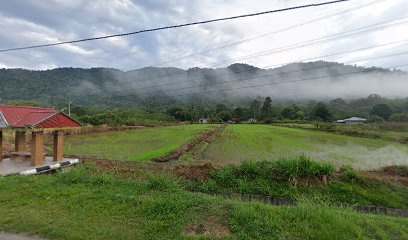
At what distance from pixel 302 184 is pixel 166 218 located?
6738 millimetres

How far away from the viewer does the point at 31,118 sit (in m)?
11.5

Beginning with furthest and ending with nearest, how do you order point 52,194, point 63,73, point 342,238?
1. point 63,73
2. point 52,194
3. point 342,238

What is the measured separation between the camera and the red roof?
35.4 feet

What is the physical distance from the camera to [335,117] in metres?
72.8

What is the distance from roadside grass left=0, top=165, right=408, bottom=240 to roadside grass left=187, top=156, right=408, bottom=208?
12.1ft

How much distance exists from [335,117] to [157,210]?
3050 inches

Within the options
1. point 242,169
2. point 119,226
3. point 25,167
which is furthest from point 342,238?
point 25,167

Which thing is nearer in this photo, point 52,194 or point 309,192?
point 52,194

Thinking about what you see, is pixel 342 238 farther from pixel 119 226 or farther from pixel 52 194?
pixel 52 194

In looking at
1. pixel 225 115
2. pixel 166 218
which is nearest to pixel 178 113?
pixel 225 115

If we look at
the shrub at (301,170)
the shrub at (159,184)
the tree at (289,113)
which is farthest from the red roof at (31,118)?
the tree at (289,113)

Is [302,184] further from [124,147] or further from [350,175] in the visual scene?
[124,147]

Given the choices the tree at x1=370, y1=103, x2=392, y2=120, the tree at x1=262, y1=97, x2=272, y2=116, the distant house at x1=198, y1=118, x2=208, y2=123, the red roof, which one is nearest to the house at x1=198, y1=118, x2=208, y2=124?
the distant house at x1=198, y1=118, x2=208, y2=123

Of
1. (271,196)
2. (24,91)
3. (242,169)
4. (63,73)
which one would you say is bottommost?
(271,196)
